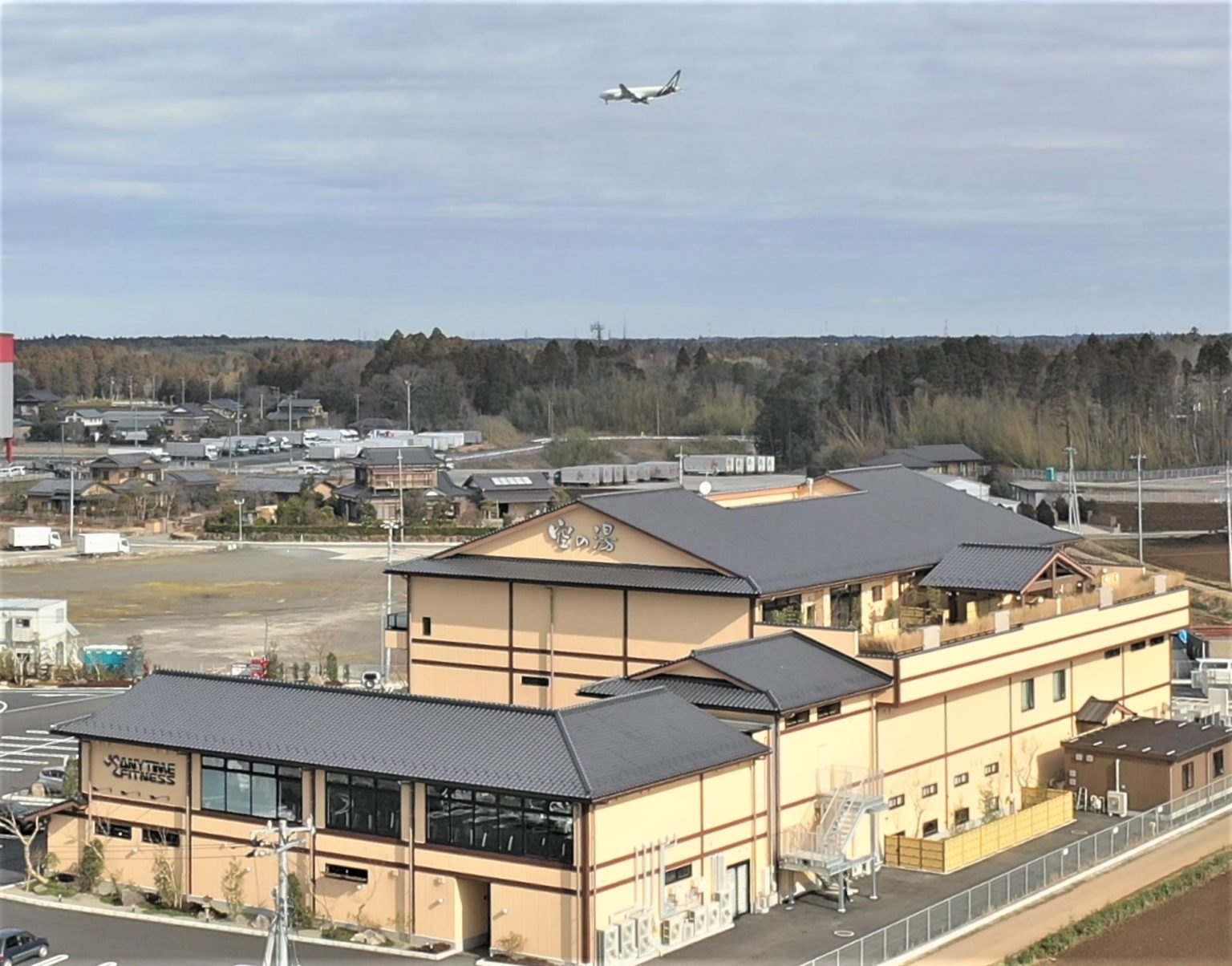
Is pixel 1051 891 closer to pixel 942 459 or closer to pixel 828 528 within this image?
pixel 828 528

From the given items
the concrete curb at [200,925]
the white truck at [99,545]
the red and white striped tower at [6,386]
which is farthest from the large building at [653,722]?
the white truck at [99,545]

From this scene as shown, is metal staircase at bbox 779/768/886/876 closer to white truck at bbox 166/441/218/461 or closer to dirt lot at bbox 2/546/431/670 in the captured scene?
dirt lot at bbox 2/546/431/670

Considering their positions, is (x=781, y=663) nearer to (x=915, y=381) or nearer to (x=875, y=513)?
(x=875, y=513)

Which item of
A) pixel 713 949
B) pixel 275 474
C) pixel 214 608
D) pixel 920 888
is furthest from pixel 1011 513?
pixel 275 474

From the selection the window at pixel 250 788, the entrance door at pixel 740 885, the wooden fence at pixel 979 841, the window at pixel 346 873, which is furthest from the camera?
the wooden fence at pixel 979 841

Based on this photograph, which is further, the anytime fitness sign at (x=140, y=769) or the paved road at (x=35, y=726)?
the paved road at (x=35, y=726)

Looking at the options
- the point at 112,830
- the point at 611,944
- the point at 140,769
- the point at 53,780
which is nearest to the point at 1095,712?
the point at 611,944

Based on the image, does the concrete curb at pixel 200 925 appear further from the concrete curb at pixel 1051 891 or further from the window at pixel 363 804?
the concrete curb at pixel 1051 891
